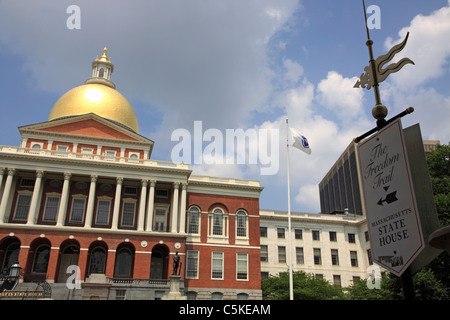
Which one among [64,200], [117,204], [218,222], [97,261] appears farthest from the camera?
[218,222]

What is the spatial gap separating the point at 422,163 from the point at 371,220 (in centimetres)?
116

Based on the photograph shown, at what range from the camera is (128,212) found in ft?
158

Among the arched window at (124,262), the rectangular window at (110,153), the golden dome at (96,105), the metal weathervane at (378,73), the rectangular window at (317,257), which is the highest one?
the golden dome at (96,105)

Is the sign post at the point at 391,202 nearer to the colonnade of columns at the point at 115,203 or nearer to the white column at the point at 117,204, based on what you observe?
the colonnade of columns at the point at 115,203

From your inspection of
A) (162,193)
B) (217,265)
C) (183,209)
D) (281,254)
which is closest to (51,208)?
(162,193)

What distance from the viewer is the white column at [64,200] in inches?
1714

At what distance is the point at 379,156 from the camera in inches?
245

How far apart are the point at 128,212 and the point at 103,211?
2.91m

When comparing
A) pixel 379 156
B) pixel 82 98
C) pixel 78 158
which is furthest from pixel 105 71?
pixel 379 156

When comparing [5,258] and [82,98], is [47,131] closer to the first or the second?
[82,98]

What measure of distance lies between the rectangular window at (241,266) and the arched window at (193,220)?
6.19m

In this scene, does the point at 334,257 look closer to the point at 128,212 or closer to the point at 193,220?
the point at 193,220

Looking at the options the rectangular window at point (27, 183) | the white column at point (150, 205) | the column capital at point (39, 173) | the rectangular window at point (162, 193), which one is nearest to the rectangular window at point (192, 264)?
the white column at point (150, 205)

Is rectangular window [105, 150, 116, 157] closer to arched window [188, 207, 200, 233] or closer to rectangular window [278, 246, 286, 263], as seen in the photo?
arched window [188, 207, 200, 233]
